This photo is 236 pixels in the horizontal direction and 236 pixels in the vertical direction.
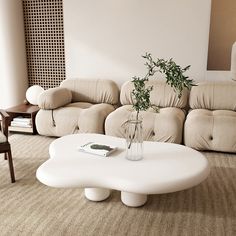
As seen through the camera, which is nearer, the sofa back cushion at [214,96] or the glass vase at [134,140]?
the glass vase at [134,140]

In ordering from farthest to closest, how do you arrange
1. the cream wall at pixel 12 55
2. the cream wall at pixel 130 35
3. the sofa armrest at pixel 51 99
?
1. the cream wall at pixel 12 55
2. the cream wall at pixel 130 35
3. the sofa armrest at pixel 51 99

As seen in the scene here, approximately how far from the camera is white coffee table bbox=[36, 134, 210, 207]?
195 centimetres

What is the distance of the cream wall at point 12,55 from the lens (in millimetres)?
4449

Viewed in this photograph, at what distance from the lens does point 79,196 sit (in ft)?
8.11

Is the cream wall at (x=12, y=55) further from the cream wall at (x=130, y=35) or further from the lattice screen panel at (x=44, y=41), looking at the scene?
the cream wall at (x=130, y=35)

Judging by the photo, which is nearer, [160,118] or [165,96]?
[160,118]

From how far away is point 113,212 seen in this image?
2225 mm

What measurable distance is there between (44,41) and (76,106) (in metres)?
1.39

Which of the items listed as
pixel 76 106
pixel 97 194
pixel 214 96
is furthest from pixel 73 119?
pixel 214 96

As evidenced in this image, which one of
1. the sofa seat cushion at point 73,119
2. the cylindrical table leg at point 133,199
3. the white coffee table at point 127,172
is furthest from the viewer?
the sofa seat cushion at point 73,119

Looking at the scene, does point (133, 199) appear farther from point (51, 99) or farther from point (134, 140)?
point (51, 99)

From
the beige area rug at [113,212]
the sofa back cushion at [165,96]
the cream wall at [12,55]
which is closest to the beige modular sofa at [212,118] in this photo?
the sofa back cushion at [165,96]

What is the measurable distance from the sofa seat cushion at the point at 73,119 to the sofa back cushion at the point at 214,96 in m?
1.13

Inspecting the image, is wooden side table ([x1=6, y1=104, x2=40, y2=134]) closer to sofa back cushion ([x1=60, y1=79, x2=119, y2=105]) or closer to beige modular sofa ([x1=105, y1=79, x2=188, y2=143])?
sofa back cushion ([x1=60, y1=79, x2=119, y2=105])
